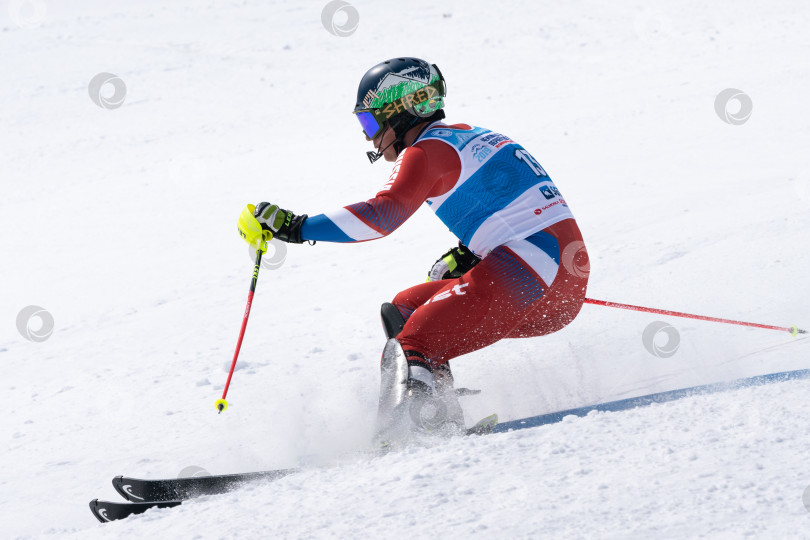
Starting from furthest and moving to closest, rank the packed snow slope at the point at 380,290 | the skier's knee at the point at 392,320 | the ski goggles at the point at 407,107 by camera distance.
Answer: the skier's knee at the point at 392,320
the ski goggles at the point at 407,107
the packed snow slope at the point at 380,290

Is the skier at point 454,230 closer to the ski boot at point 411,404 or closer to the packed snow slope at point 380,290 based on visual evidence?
the ski boot at point 411,404

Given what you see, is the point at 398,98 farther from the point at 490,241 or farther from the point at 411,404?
the point at 411,404

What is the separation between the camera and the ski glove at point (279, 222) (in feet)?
11.4

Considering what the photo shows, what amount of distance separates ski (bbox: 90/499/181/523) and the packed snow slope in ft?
0.32

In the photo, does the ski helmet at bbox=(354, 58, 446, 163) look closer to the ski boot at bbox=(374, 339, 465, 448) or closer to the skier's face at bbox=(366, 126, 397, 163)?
the skier's face at bbox=(366, 126, 397, 163)

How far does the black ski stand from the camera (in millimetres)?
3395

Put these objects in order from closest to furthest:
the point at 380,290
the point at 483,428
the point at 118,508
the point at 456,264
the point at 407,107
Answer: the point at 118,508, the point at 483,428, the point at 407,107, the point at 456,264, the point at 380,290

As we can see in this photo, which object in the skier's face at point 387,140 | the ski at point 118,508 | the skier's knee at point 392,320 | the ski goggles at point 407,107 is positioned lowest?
the ski at point 118,508

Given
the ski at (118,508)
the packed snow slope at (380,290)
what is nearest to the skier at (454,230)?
the packed snow slope at (380,290)

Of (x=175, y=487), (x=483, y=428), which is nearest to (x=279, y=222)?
(x=175, y=487)

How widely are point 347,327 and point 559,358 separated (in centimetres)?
192

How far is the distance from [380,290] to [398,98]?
11.2 feet

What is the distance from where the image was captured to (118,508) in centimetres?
340

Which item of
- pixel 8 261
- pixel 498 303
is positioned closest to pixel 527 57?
pixel 8 261
